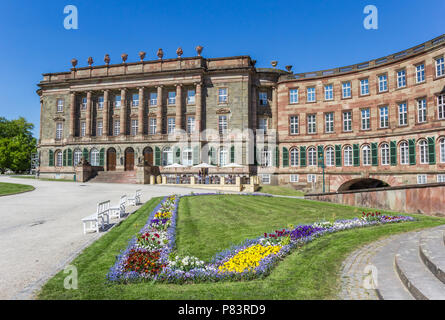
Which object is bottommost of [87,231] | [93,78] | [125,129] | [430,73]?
[87,231]

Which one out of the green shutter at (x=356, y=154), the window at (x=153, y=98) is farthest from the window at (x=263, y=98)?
the window at (x=153, y=98)

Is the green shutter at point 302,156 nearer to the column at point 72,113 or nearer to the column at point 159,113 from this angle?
the column at point 159,113

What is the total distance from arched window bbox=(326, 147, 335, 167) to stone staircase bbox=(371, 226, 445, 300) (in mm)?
31770

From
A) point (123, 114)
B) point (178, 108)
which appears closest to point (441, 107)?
point (178, 108)

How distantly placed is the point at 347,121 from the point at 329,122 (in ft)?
7.50

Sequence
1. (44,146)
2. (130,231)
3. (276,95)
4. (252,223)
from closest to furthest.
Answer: (130,231), (252,223), (276,95), (44,146)

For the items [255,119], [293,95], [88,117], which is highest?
[293,95]

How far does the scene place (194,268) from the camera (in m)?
6.65

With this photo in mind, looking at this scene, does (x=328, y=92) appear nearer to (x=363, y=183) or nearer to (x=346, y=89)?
(x=346, y=89)

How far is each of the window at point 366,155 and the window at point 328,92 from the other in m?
7.98

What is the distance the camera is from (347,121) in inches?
1453
